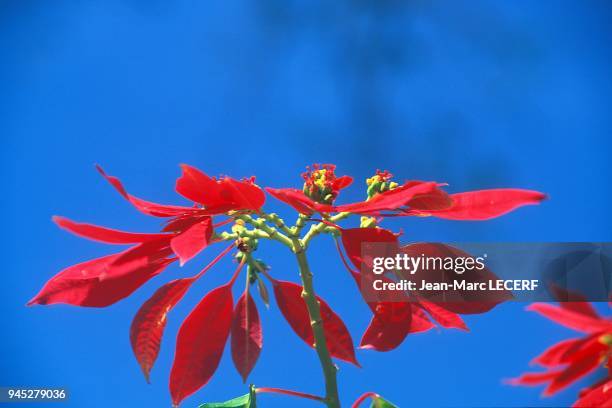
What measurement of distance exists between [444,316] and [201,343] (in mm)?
299

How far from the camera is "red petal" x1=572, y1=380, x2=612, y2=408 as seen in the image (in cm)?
54

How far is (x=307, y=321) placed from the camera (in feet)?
2.63

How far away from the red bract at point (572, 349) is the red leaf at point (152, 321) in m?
0.43

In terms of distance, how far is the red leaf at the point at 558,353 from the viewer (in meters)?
0.48

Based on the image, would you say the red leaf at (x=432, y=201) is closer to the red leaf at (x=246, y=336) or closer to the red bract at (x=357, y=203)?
the red bract at (x=357, y=203)

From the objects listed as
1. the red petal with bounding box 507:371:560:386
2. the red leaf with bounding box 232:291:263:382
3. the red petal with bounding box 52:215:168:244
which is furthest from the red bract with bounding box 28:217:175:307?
the red petal with bounding box 507:371:560:386

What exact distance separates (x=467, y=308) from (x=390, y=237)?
0.41ft

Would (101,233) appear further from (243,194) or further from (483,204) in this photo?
(483,204)

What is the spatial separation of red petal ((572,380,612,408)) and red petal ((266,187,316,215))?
1.02 feet

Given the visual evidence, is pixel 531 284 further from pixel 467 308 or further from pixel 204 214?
pixel 204 214

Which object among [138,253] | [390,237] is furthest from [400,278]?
[138,253]

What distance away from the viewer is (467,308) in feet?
2.35

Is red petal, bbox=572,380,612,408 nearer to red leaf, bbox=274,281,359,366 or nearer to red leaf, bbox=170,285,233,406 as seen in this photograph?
red leaf, bbox=274,281,359,366

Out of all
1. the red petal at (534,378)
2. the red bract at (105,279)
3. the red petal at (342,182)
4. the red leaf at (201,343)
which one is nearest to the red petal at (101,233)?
the red bract at (105,279)
